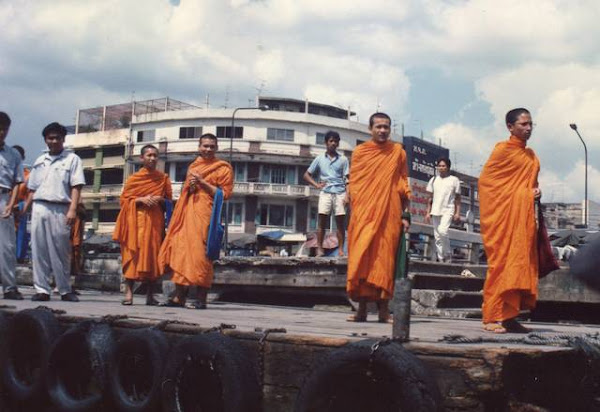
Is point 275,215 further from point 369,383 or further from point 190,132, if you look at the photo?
point 369,383

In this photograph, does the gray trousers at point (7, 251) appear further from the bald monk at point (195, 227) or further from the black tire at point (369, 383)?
the black tire at point (369, 383)

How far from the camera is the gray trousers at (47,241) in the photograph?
8008 mm

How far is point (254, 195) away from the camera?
53.0m

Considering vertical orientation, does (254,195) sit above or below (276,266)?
above

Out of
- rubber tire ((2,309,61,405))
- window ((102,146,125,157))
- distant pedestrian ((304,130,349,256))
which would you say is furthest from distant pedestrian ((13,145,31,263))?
window ((102,146,125,157))

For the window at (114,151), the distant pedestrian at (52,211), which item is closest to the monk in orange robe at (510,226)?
the distant pedestrian at (52,211)

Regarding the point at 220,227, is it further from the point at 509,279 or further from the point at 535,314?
the point at 535,314

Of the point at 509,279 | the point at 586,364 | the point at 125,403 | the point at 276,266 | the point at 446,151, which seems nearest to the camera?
the point at 586,364

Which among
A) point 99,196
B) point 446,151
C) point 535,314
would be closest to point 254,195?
point 99,196

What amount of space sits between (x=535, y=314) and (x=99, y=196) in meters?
50.8

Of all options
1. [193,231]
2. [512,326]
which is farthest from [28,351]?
[512,326]

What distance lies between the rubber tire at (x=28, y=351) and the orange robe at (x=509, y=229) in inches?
125

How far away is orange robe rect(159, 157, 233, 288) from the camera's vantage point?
7.74m

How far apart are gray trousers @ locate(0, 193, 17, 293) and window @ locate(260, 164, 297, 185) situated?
45829mm
